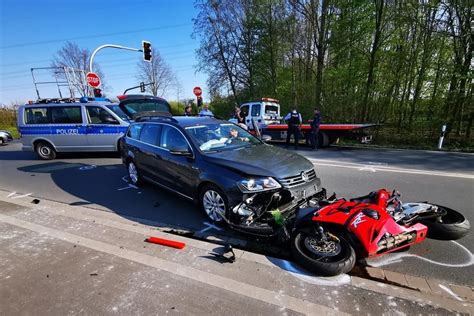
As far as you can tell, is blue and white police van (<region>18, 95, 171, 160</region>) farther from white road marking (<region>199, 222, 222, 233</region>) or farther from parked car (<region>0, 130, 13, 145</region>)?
parked car (<region>0, 130, 13, 145</region>)

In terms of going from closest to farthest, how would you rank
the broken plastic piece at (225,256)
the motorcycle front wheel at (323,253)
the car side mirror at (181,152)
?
1. the motorcycle front wheel at (323,253)
2. the broken plastic piece at (225,256)
3. the car side mirror at (181,152)

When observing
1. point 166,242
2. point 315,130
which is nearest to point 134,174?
point 166,242

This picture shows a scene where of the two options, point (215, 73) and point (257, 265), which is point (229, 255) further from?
point (215, 73)

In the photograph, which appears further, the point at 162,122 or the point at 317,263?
the point at 162,122

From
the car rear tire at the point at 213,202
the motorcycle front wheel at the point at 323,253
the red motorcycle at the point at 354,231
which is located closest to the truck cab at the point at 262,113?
Answer: the car rear tire at the point at 213,202

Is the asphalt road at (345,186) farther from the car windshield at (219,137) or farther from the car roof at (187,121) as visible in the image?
the car roof at (187,121)

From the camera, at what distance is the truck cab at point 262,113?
1430 cm

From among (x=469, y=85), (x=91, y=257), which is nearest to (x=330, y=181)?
(x=91, y=257)

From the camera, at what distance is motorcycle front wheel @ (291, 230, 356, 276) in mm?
2730

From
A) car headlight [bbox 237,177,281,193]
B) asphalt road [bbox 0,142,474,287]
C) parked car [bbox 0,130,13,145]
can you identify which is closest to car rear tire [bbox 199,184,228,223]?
asphalt road [bbox 0,142,474,287]

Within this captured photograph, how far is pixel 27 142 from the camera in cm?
998

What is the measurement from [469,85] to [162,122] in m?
12.9

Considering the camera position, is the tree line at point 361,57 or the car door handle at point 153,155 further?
the tree line at point 361,57

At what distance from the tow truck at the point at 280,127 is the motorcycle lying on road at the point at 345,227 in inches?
320
